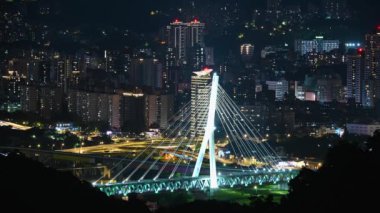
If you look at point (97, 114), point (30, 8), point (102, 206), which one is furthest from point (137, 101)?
point (102, 206)

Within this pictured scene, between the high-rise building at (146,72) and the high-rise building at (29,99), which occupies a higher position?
the high-rise building at (146,72)

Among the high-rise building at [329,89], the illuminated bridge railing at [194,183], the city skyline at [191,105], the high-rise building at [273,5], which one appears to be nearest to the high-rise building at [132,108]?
the city skyline at [191,105]

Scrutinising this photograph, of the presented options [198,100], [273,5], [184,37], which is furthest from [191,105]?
[273,5]

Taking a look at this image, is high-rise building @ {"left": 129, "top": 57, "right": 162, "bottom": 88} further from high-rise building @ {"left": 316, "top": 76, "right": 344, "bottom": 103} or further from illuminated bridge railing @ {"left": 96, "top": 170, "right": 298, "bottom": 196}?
illuminated bridge railing @ {"left": 96, "top": 170, "right": 298, "bottom": 196}

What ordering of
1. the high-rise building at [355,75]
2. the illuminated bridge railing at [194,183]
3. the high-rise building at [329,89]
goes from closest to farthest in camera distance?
the illuminated bridge railing at [194,183] < the high-rise building at [355,75] < the high-rise building at [329,89]

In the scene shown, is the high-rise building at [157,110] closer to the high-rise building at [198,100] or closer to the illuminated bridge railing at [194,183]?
the high-rise building at [198,100]

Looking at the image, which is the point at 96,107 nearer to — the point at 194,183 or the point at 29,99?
the point at 29,99
